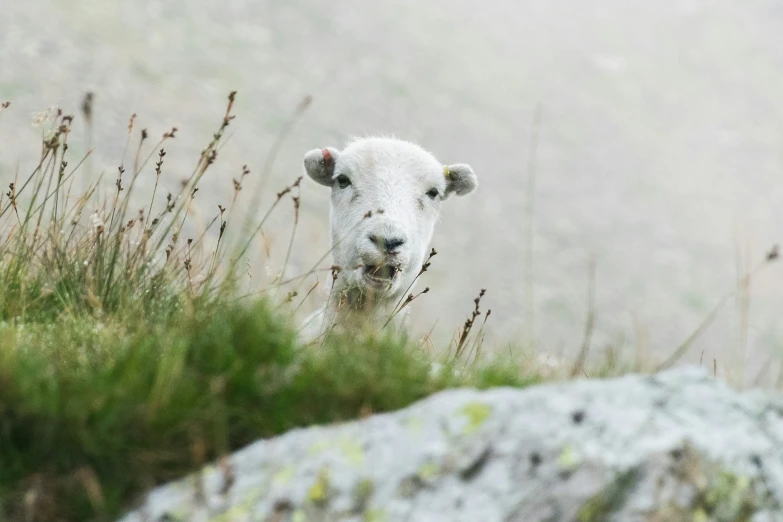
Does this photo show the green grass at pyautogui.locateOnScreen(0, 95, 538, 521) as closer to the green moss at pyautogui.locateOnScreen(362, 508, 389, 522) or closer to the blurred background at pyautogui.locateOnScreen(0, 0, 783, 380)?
the green moss at pyautogui.locateOnScreen(362, 508, 389, 522)

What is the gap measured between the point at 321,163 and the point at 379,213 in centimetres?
128

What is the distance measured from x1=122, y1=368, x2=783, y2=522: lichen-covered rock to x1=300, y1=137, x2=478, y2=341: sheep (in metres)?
2.80

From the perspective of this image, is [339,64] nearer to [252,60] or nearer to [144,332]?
[252,60]

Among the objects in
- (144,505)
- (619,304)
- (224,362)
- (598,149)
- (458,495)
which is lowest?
(619,304)

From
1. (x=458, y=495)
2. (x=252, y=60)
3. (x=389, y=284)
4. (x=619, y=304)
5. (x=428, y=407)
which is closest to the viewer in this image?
(x=458, y=495)

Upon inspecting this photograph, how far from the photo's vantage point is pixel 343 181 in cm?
704

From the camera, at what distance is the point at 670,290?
15788 centimetres

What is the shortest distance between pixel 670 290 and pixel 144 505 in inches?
6397

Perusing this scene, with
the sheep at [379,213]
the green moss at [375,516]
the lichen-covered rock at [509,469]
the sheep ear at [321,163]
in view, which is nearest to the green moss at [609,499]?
the lichen-covered rock at [509,469]

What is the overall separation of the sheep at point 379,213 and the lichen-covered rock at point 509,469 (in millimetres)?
2803

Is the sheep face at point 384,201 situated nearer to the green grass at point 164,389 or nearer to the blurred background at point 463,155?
the green grass at point 164,389

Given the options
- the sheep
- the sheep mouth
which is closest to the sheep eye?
the sheep

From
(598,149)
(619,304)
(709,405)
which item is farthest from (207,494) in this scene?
(598,149)

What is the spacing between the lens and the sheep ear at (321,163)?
7.20 metres
